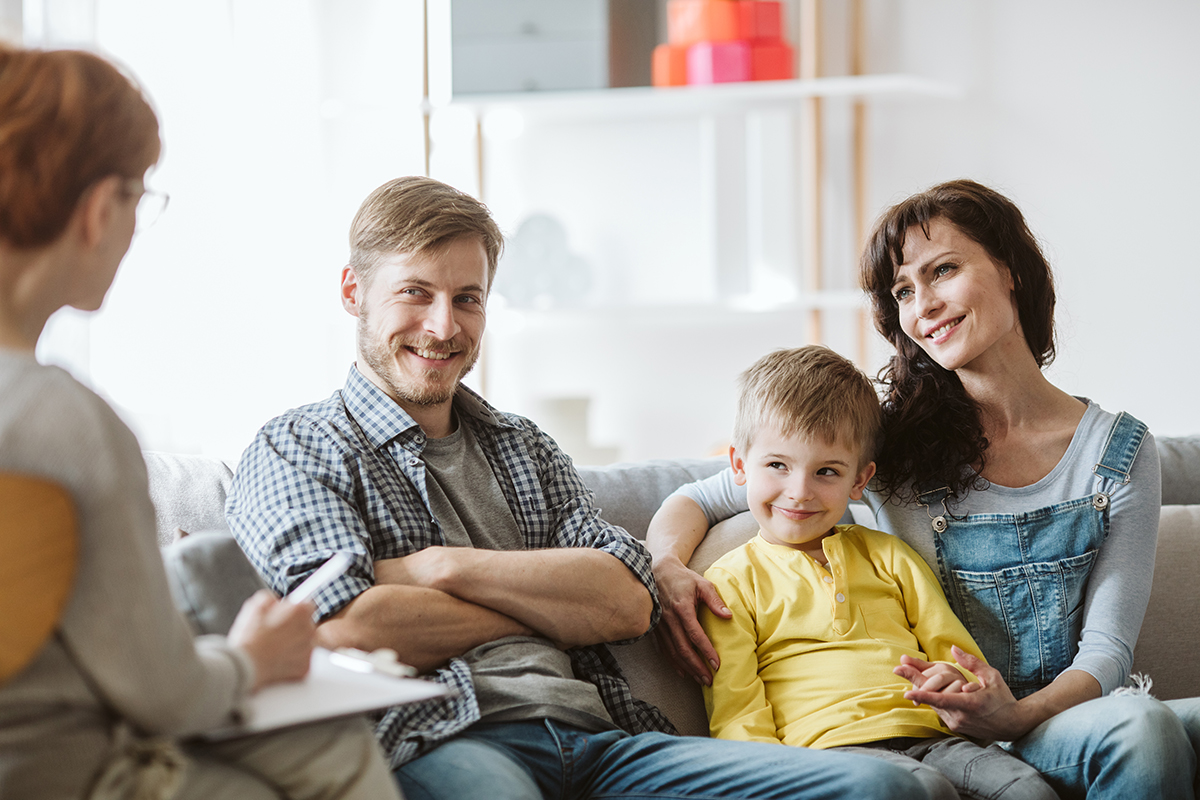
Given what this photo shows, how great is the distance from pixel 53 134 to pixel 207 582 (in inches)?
17.7

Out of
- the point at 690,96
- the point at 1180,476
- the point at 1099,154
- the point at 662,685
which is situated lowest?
the point at 662,685

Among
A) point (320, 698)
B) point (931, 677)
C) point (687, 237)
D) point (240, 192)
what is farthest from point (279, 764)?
point (687, 237)

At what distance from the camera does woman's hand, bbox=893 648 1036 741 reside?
4.44ft

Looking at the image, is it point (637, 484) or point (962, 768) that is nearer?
point (962, 768)

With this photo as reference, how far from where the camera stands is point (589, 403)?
361cm

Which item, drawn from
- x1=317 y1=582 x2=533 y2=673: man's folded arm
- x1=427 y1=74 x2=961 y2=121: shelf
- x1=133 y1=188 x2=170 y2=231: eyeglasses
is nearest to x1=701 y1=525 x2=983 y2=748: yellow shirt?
x1=317 y1=582 x2=533 y2=673: man's folded arm

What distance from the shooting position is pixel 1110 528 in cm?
158

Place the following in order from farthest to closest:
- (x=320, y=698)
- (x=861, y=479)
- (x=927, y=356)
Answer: (x=927, y=356) < (x=861, y=479) < (x=320, y=698)

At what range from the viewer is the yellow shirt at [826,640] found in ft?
4.72

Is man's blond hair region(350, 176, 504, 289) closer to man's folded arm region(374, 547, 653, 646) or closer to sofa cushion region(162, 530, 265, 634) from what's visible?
man's folded arm region(374, 547, 653, 646)

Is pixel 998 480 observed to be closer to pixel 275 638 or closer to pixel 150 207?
pixel 275 638

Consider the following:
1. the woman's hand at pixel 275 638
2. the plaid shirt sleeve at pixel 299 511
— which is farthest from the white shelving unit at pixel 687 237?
the woman's hand at pixel 275 638

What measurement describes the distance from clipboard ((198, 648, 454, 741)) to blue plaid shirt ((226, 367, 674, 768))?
35 centimetres

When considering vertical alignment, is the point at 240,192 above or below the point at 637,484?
above
